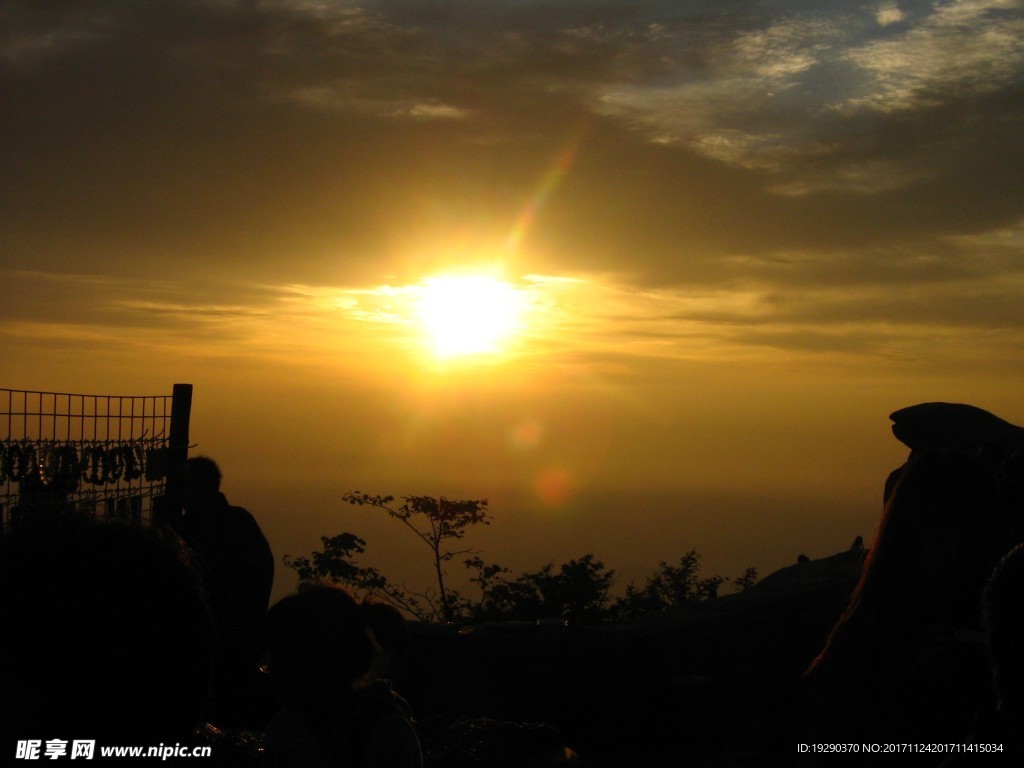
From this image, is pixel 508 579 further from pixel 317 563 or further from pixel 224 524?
pixel 224 524

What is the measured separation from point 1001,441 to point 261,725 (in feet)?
20.6

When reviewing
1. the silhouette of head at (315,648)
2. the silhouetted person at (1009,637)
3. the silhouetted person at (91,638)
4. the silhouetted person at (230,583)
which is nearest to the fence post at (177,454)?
the silhouetted person at (230,583)

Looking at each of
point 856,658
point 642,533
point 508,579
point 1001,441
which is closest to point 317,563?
point 508,579

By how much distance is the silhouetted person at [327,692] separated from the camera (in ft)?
9.05

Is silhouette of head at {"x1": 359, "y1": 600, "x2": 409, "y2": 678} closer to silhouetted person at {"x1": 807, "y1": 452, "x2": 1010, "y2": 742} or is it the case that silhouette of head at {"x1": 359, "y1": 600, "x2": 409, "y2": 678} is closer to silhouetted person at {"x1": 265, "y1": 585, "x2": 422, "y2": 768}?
silhouetted person at {"x1": 265, "y1": 585, "x2": 422, "y2": 768}

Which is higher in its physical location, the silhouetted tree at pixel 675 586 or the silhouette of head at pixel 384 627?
the silhouette of head at pixel 384 627

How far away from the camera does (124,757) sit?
1.30 meters

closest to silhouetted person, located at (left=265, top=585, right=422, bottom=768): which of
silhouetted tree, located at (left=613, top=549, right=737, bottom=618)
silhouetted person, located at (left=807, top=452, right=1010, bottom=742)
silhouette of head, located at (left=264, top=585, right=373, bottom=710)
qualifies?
silhouette of head, located at (left=264, top=585, right=373, bottom=710)

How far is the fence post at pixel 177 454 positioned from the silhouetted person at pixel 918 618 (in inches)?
262

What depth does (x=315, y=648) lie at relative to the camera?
294 centimetres

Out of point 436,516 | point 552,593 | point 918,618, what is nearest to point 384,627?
point 918,618

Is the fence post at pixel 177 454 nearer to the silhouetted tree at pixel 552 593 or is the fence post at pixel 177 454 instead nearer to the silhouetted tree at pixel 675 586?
the silhouetted tree at pixel 552 593

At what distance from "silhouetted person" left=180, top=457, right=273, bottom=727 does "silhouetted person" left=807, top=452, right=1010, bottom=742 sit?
17.5 ft

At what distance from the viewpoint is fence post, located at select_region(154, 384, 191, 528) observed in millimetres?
8469
